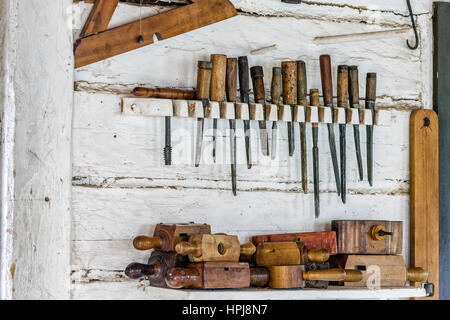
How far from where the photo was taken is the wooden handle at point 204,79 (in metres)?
1.98

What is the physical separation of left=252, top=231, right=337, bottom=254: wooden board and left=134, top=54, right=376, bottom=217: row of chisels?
15cm

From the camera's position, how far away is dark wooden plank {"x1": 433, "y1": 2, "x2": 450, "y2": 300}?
7.43 feet

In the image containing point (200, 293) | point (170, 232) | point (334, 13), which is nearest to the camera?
point (200, 293)

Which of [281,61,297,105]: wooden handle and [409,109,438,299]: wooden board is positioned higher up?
[281,61,297,105]: wooden handle

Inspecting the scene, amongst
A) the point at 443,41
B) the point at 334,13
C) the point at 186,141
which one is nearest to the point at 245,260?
the point at 186,141

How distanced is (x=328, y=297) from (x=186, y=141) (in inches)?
24.2

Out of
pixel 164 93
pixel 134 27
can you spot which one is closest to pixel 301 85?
pixel 164 93

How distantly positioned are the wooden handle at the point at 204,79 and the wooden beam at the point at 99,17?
11.7 inches

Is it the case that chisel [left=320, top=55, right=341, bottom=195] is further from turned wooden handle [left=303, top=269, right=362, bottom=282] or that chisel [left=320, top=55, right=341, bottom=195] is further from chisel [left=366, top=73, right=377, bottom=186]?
turned wooden handle [left=303, top=269, right=362, bottom=282]

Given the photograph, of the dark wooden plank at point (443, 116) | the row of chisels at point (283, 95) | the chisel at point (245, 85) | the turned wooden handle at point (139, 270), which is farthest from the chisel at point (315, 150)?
the turned wooden handle at point (139, 270)

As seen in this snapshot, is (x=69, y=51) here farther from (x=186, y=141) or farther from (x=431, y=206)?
(x=431, y=206)

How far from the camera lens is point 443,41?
2322 millimetres

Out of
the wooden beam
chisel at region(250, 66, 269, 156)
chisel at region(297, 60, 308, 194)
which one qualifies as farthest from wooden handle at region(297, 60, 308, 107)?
the wooden beam

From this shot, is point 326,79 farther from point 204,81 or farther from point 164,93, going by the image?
point 164,93
